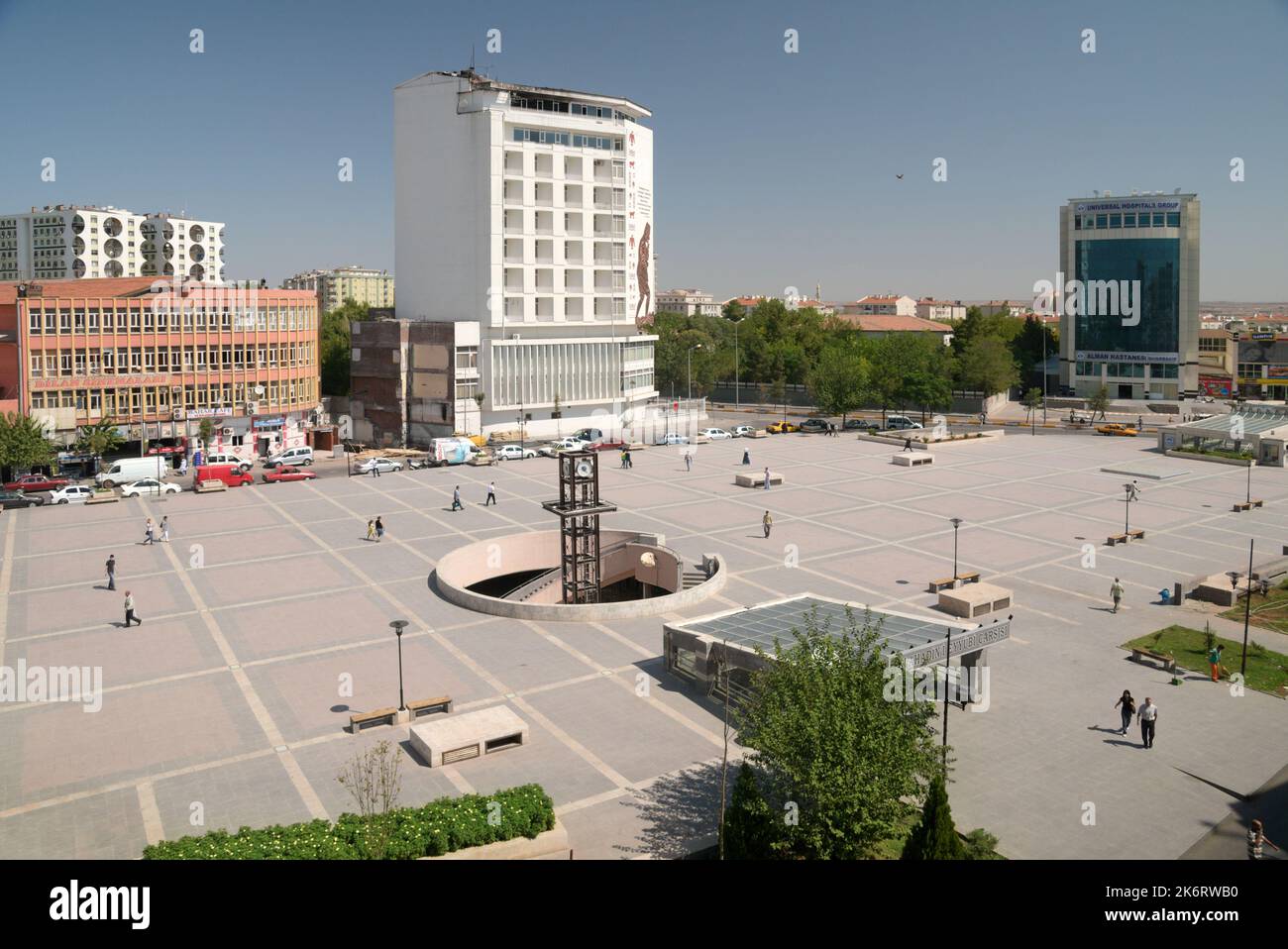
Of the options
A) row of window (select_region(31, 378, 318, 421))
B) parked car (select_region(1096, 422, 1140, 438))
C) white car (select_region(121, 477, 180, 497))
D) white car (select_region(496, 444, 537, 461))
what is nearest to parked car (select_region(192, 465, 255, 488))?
white car (select_region(121, 477, 180, 497))

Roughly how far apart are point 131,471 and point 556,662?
113ft

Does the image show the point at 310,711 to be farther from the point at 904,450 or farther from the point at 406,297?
the point at 406,297

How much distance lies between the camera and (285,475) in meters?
50.4

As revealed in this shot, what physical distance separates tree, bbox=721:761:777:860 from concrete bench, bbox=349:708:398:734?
28.1 feet

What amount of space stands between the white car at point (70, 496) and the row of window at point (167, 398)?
12.7 meters

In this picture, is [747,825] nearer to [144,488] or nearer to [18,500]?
[144,488]

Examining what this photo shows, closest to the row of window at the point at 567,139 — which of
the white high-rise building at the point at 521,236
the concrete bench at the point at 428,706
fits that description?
the white high-rise building at the point at 521,236

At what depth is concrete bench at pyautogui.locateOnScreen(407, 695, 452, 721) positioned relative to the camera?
20.6m

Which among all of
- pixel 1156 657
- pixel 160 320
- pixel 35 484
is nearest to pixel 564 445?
pixel 160 320

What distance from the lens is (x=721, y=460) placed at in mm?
55156

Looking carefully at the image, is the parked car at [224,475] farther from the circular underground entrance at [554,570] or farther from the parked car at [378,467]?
the circular underground entrance at [554,570]

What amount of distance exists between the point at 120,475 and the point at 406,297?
28.8 m

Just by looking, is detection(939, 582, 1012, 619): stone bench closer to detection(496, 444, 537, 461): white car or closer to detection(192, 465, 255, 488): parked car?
detection(496, 444, 537, 461): white car

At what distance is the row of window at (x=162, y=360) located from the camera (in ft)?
182
